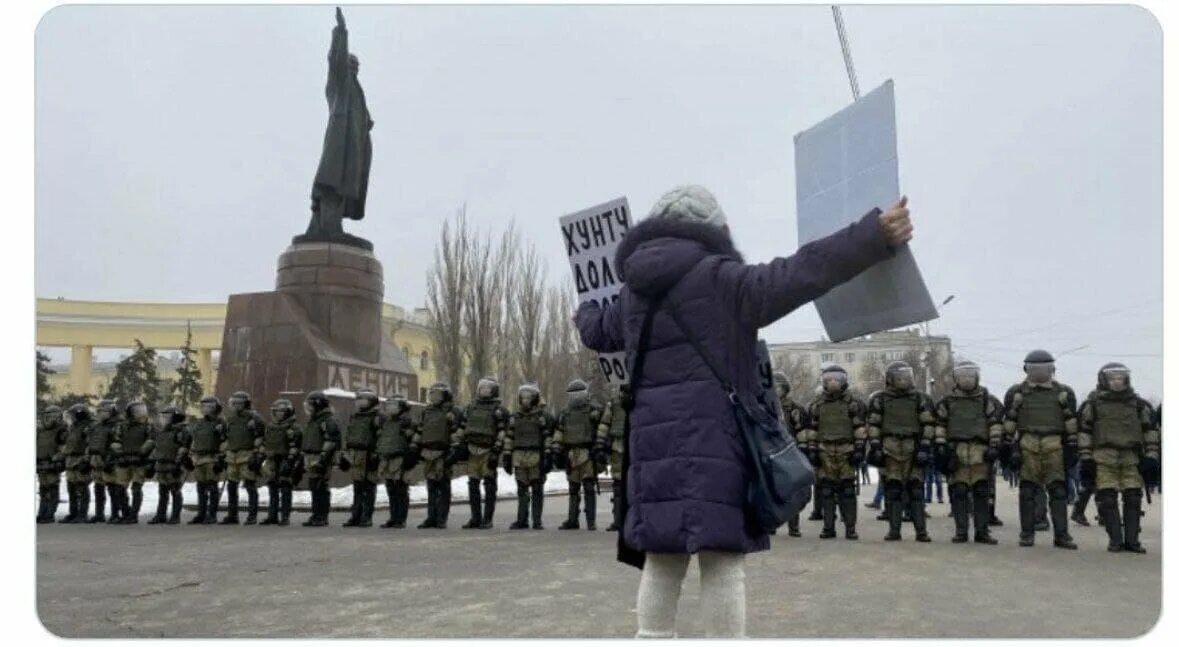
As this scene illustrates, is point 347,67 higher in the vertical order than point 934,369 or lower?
higher

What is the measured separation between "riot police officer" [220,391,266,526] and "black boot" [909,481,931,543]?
791 centimetres

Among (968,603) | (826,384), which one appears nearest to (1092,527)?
(826,384)

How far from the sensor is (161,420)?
1332cm

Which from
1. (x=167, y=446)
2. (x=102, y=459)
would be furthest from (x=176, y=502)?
(x=102, y=459)

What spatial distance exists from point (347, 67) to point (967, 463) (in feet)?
45.8

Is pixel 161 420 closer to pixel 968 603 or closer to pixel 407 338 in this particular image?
pixel 968 603

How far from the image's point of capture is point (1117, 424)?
8.71 metres

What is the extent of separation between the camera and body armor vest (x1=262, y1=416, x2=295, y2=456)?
40.3ft

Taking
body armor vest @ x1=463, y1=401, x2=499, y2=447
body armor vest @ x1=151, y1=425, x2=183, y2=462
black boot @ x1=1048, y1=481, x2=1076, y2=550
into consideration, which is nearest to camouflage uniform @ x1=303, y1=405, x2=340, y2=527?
body armor vest @ x1=463, y1=401, x2=499, y2=447

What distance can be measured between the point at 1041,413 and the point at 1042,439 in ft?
0.79

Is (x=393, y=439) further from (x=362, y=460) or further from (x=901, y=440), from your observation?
(x=901, y=440)

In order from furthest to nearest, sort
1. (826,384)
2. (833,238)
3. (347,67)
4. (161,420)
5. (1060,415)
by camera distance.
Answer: (347,67) → (161,420) → (826,384) → (1060,415) → (833,238)

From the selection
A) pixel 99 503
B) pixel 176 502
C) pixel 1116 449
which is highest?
pixel 1116 449

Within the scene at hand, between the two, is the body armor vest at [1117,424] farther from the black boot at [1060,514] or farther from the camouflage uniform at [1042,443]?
the black boot at [1060,514]
